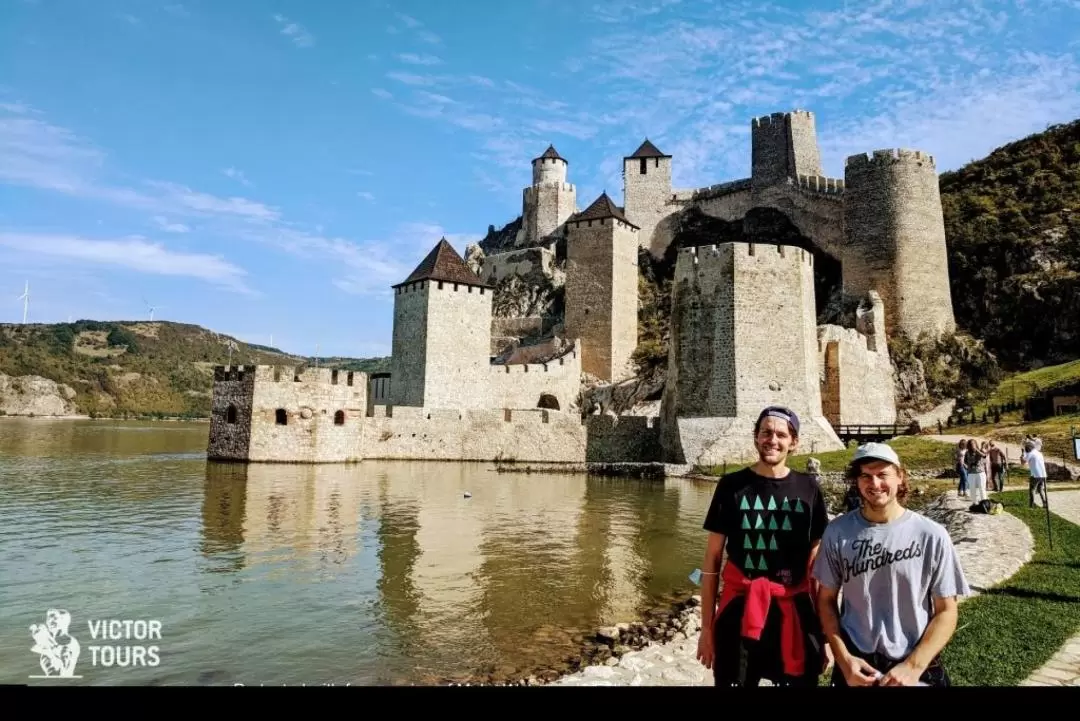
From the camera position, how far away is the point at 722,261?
78.5ft

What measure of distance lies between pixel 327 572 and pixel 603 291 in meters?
29.7

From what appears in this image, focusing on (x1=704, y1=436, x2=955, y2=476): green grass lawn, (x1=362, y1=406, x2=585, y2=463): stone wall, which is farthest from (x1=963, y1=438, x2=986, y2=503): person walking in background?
(x1=362, y1=406, x2=585, y2=463): stone wall

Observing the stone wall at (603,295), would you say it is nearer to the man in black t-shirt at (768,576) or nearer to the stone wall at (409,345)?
the stone wall at (409,345)

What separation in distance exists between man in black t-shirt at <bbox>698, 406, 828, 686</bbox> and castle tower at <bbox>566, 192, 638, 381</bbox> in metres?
33.0

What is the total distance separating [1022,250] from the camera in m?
31.0

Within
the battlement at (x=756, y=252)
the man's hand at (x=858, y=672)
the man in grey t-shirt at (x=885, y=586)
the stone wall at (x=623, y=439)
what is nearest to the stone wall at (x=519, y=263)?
the stone wall at (x=623, y=439)

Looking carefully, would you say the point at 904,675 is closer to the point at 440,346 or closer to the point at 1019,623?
the point at 1019,623

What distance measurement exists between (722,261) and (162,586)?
64.8ft

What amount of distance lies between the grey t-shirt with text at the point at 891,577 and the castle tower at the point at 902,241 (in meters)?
31.3

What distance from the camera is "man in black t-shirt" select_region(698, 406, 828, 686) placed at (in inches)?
126

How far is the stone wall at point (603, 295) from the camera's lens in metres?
37.1

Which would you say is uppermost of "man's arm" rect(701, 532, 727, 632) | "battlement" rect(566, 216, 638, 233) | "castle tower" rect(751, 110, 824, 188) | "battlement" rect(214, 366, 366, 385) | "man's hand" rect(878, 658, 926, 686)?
"castle tower" rect(751, 110, 824, 188)

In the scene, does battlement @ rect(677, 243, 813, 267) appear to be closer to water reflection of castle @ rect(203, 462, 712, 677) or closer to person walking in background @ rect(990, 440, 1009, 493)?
water reflection of castle @ rect(203, 462, 712, 677)

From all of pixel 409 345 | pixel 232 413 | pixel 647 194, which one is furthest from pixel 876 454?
pixel 647 194
